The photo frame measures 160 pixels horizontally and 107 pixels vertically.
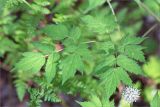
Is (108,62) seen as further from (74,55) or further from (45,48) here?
(45,48)

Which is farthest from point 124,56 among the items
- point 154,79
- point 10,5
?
point 154,79

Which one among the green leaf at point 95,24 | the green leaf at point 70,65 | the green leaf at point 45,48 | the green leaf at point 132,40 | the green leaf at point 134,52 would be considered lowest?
the green leaf at point 70,65

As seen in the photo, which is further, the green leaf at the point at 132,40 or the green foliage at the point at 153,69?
the green foliage at the point at 153,69

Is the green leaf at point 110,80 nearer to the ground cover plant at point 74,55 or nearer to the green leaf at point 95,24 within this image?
the ground cover plant at point 74,55

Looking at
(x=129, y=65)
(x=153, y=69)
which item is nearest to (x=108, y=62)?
(x=129, y=65)

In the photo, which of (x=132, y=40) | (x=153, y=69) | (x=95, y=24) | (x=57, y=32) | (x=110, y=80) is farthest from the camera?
(x=153, y=69)

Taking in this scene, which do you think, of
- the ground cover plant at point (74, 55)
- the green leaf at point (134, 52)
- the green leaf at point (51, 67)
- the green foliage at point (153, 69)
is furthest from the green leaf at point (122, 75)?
the green foliage at point (153, 69)

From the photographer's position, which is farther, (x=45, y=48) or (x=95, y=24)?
(x=95, y=24)

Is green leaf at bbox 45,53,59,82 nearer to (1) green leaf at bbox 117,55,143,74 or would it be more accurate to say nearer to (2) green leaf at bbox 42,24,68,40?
(2) green leaf at bbox 42,24,68,40
